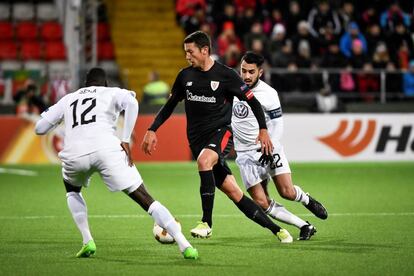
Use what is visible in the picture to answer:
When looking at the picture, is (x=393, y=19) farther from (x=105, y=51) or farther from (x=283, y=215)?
(x=283, y=215)

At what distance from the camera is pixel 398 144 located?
2100 centimetres

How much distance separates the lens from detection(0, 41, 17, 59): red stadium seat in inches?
990

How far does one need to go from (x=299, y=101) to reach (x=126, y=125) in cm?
1431

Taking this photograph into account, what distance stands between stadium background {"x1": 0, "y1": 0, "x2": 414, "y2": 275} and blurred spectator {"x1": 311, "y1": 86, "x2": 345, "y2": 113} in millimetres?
32

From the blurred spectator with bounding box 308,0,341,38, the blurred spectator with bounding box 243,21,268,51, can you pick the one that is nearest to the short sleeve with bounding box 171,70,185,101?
the blurred spectator with bounding box 243,21,268,51

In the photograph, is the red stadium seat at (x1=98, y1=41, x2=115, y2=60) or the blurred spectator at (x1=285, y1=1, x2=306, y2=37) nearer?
the blurred spectator at (x1=285, y1=1, x2=306, y2=37)

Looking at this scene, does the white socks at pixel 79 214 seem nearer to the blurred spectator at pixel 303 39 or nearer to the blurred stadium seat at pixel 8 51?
the blurred spectator at pixel 303 39

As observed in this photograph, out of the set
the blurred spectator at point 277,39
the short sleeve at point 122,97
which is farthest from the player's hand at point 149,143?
the blurred spectator at point 277,39

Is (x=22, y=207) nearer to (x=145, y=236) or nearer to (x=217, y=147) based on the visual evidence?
(x=145, y=236)

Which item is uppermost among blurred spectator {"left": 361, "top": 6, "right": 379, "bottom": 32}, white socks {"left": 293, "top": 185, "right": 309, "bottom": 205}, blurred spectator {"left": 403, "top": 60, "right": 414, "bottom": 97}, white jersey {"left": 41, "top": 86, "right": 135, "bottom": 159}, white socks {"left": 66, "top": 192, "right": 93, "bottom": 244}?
white jersey {"left": 41, "top": 86, "right": 135, "bottom": 159}

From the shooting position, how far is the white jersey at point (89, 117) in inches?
336

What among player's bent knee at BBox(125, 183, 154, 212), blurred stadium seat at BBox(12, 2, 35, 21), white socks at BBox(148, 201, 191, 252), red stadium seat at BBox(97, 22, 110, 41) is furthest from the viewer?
blurred stadium seat at BBox(12, 2, 35, 21)

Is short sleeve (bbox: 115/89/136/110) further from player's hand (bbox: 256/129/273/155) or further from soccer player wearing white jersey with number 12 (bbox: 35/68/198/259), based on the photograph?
player's hand (bbox: 256/129/273/155)

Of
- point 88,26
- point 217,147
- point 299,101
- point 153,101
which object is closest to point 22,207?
point 217,147
